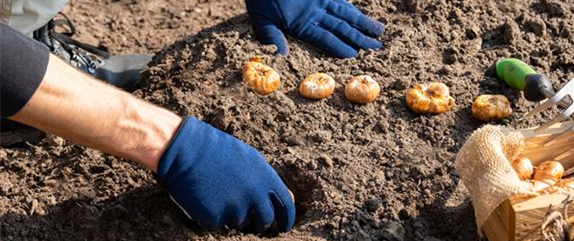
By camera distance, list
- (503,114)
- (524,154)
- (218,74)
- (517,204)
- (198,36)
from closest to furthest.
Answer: (517,204) → (524,154) → (503,114) → (218,74) → (198,36)

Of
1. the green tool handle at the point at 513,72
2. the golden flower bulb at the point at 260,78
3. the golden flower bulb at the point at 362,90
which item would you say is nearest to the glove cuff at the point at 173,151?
the golden flower bulb at the point at 260,78

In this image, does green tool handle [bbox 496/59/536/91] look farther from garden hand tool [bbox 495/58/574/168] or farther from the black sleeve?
the black sleeve

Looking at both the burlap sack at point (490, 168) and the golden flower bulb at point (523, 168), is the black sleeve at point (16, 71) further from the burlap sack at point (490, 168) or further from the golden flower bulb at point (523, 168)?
the golden flower bulb at point (523, 168)

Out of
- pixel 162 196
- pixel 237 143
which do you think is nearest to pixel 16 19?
pixel 162 196

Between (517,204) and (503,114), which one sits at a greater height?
(517,204)

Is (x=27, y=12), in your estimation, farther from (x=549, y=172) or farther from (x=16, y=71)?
(x=549, y=172)

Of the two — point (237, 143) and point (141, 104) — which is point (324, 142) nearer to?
point (237, 143)

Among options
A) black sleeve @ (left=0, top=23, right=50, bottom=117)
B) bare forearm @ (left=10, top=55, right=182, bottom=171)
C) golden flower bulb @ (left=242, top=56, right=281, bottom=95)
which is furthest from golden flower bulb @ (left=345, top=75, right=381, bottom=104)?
black sleeve @ (left=0, top=23, right=50, bottom=117)
